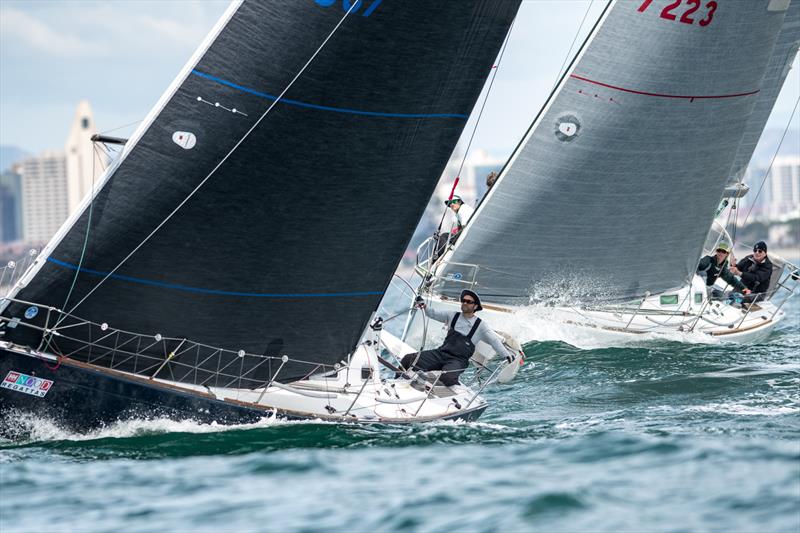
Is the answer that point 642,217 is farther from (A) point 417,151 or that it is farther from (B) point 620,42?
(A) point 417,151

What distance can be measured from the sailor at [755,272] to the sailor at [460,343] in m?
7.57

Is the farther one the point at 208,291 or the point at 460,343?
the point at 460,343

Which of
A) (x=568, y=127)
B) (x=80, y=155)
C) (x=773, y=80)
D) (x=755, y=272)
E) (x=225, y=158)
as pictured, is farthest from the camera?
(x=80, y=155)

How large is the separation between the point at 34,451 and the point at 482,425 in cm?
308

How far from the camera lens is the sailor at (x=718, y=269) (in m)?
14.6

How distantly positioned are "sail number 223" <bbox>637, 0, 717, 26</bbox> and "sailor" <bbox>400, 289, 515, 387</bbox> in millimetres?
4945

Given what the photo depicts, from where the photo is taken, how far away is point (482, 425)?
7719 millimetres

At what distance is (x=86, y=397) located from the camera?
6.83 m

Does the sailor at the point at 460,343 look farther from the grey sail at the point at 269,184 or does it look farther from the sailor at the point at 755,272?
the sailor at the point at 755,272

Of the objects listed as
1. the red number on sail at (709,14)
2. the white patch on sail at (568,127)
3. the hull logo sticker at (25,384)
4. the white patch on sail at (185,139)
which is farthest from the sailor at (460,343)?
the red number on sail at (709,14)

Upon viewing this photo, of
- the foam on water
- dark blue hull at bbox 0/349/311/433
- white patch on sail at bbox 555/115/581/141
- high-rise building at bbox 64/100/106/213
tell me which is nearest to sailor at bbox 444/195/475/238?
white patch on sail at bbox 555/115/581/141

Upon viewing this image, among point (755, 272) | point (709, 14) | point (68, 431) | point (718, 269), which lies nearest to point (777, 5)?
point (709, 14)

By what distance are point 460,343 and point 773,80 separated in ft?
29.9

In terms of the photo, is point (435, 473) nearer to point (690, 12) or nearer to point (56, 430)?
point (56, 430)
